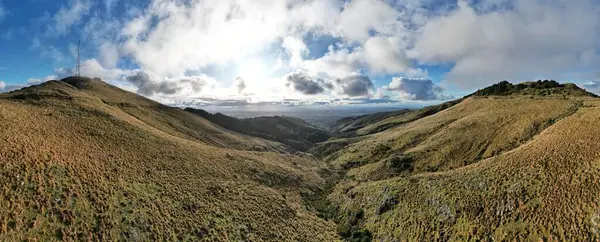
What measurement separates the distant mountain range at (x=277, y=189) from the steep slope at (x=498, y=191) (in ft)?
0.51


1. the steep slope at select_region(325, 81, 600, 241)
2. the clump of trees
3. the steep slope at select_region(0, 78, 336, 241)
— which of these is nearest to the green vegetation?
the clump of trees

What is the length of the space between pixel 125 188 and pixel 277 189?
27.7 m

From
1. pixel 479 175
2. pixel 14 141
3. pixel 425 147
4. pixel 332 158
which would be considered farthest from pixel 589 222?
pixel 332 158

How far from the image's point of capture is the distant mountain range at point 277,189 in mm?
27156

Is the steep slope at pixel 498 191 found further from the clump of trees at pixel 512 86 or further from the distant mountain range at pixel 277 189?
the clump of trees at pixel 512 86

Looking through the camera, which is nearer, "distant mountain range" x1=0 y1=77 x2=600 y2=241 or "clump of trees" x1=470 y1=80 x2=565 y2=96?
"distant mountain range" x1=0 y1=77 x2=600 y2=241

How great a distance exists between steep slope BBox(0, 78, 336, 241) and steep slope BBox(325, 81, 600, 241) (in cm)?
927

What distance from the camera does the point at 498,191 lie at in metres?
32.9

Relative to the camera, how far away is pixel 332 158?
109312 millimetres

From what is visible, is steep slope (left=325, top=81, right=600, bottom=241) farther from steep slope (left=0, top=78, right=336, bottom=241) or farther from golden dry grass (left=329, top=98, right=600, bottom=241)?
steep slope (left=0, top=78, right=336, bottom=241)

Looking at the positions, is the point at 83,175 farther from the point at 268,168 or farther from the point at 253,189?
the point at 268,168

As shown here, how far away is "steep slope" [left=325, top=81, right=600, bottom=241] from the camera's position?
26.6 m

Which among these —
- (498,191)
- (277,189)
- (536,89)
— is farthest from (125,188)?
(536,89)

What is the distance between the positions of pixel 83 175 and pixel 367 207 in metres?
39.6
